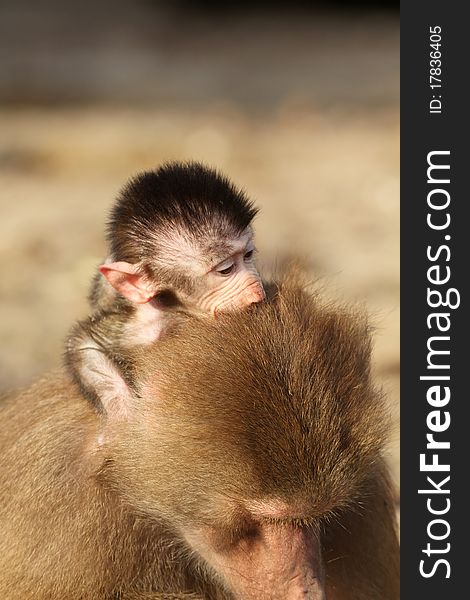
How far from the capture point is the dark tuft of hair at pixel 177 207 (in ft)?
13.5

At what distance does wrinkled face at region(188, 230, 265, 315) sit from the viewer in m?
3.99

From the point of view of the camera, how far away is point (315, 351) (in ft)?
12.4

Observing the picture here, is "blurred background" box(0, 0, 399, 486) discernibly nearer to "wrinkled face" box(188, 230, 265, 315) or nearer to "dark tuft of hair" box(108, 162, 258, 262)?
"wrinkled face" box(188, 230, 265, 315)

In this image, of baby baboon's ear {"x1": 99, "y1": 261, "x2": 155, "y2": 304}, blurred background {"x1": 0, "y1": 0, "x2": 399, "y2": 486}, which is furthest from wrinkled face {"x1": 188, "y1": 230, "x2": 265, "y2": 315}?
blurred background {"x1": 0, "y1": 0, "x2": 399, "y2": 486}

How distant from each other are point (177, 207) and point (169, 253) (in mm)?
163

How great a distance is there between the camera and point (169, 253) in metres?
4.14

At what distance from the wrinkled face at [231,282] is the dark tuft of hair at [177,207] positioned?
0.23 ft

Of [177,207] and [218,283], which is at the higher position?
[177,207]

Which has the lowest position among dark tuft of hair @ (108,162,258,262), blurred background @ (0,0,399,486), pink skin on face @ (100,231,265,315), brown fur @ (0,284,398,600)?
brown fur @ (0,284,398,600)

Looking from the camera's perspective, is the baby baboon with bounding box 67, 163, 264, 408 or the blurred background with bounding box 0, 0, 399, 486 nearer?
the baby baboon with bounding box 67, 163, 264, 408

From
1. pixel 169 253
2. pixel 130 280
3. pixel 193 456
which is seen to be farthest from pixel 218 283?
pixel 193 456

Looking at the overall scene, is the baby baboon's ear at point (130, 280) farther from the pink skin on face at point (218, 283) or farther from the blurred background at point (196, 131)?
the blurred background at point (196, 131)

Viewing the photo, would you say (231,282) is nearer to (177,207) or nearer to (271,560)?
(177,207)

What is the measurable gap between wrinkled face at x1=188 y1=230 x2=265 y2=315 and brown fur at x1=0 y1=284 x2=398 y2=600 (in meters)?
0.09
